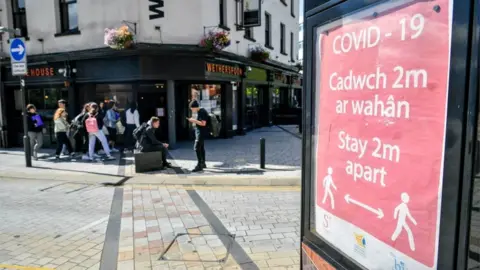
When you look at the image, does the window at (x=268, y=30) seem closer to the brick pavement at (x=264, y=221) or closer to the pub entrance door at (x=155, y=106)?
the pub entrance door at (x=155, y=106)

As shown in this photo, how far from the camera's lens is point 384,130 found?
1621 millimetres

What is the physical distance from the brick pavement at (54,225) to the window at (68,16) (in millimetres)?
7241

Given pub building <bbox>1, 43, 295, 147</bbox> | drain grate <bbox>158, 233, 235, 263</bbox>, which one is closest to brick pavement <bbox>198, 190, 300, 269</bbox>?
drain grate <bbox>158, 233, 235, 263</bbox>

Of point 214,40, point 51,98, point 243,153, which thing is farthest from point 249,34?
point 51,98

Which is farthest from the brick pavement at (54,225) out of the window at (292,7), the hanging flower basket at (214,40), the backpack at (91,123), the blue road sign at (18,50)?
the window at (292,7)

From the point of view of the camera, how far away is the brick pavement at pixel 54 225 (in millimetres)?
4074

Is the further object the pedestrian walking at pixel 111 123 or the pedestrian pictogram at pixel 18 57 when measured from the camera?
the pedestrian walking at pixel 111 123

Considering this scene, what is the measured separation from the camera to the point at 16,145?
14617mm

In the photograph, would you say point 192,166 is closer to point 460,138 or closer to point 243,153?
point 243,153

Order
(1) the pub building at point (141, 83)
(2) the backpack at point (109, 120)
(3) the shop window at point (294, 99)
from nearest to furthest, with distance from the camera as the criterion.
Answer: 1. (2) the backpack at point (109, 120)
2. (1) the pub building at point (141, 83)
3. (3) the shop window at point (294, 99)

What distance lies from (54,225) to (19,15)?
12.0 meters

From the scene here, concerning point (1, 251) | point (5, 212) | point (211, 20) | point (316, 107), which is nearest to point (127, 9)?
point (211, 20)

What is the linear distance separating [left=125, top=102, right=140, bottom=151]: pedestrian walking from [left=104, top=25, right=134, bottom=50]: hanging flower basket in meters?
2.17

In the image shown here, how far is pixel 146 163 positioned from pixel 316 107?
23.8ft
